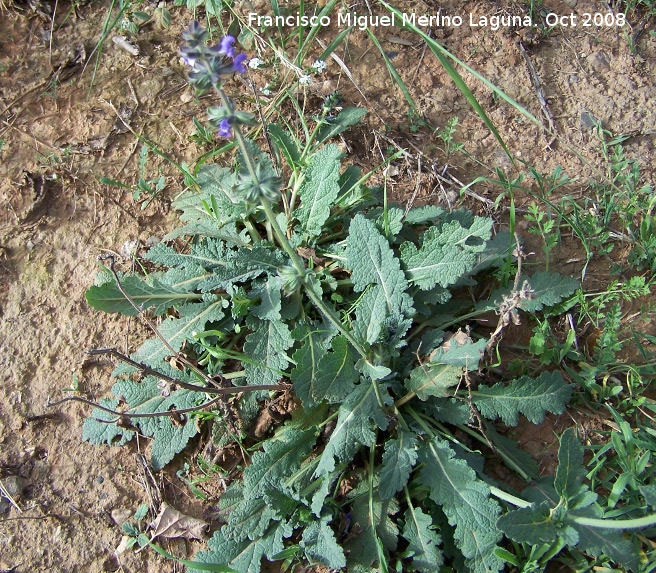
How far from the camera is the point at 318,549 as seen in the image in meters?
2.58

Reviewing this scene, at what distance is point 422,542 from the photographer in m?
2.58

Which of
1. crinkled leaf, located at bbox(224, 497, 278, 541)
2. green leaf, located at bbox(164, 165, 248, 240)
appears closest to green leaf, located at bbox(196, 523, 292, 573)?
crinkled leaf, located at bbox(224, 497, 278, 541)

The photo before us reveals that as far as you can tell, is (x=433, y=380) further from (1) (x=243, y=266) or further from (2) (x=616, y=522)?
(1) (x=243, y=266)

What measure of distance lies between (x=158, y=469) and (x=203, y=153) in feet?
6.62

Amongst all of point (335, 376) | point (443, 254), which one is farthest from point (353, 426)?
point (443, 254)

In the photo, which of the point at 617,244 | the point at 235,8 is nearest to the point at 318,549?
the point at 617,244

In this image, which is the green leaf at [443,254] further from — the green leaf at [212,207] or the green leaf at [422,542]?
the green leaf at [422,542]

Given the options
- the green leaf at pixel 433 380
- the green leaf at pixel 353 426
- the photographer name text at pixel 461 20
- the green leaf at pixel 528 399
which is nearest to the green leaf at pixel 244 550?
the green leaf at pixel 353 426

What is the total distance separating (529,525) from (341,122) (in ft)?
7.90

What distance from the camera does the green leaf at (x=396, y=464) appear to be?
8.38ft

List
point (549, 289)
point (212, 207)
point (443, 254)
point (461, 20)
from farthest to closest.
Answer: point (461, 20) → point (212, 207) → point (549, 289) → point (443, 254)

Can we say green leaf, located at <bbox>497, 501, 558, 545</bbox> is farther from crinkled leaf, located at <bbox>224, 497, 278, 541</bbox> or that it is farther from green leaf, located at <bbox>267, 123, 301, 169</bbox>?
green leaf, located at <bbox>267, 123, 301, 169</bbox>

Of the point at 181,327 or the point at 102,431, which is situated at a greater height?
the point at 181,327

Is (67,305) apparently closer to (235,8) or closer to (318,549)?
(318,549)
